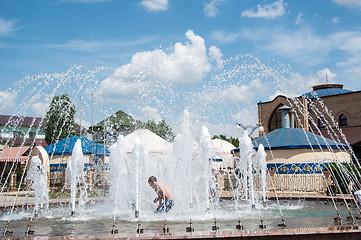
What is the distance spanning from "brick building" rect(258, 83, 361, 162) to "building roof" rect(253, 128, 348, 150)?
7.16 m

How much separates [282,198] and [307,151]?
662cm

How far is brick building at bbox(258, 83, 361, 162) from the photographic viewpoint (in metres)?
34.3

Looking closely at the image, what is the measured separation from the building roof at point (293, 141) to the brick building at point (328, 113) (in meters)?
7.16

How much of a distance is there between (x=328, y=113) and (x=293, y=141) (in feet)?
55.9

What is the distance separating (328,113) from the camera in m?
37.9

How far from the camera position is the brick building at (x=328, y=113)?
34.3m

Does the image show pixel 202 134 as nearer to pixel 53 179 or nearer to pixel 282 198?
pixel 282 198

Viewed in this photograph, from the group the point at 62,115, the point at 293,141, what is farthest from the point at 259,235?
the point at 62,115

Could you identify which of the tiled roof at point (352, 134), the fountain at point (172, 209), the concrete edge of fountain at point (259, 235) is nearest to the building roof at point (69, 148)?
the fountain at point (172, 209)

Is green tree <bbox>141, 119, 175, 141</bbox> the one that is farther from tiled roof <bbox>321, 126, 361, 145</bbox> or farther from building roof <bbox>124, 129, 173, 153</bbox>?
tiled roof <bbox>321, 126, 361, 145</bbox>

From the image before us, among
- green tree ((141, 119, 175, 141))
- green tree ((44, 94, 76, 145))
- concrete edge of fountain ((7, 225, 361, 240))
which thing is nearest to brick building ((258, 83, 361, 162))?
green tree ((141, 119, 175, 141))

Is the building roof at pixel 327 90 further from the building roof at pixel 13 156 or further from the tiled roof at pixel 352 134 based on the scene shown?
the building roof at pixel 13 156

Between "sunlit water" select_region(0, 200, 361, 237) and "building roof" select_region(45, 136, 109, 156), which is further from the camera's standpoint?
"building roof" select_region(45, 136, 109, 156)

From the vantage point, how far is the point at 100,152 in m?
26.8
